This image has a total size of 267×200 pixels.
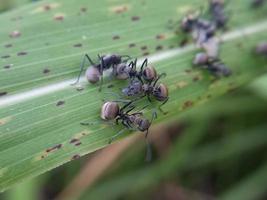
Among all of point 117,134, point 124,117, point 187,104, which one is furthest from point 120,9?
point 117,134

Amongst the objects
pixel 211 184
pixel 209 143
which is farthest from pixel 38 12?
pixel 211 184

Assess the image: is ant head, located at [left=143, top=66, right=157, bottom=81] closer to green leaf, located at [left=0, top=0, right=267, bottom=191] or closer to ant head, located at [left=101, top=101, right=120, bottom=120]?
green leaf, located at [left=0, top=0, right=267, bottom=191]

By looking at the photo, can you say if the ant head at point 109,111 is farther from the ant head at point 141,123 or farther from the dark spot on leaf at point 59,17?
the dark spot on leaf at point 59,17

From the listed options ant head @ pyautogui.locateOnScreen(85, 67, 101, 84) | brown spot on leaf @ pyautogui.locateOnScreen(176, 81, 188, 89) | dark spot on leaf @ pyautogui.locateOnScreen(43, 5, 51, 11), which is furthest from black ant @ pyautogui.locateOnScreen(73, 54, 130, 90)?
dark spot on leaf @ pyautogui.locateOnScreen(43, 5, 51, 11)

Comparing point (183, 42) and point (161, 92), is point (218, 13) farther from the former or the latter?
point (161, 92)

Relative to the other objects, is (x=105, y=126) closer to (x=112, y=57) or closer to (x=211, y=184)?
(x=112, y=57)
